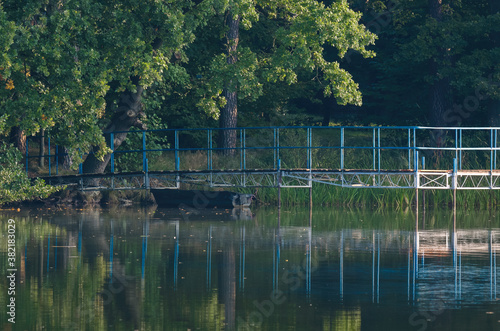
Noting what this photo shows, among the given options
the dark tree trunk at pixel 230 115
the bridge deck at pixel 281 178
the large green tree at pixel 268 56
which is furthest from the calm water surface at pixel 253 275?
the dark tree trunk at pixel 230 115

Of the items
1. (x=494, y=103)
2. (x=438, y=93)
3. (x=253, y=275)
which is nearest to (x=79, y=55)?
(x=253, y=275)

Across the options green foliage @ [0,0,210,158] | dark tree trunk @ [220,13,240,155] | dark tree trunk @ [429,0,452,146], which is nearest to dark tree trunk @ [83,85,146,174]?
green foliage @ [0,0,210,158]

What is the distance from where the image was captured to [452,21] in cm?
3662

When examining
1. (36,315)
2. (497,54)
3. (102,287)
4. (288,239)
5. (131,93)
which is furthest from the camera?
(497,54)

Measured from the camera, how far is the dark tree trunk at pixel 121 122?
3185 centimetres

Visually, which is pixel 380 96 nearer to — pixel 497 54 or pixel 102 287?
pixel 497 54

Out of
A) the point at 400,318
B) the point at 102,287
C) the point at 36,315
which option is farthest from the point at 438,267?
the point at 36,315

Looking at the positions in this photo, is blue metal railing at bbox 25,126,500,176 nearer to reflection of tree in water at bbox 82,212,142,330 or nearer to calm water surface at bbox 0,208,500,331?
calm water surface at bbox 0,208,500,331

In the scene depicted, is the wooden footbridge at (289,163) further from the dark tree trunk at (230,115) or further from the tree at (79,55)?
the tree at (79,55)

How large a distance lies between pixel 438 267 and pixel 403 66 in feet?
80.7

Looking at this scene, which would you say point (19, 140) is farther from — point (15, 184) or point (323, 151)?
point (323, 151)

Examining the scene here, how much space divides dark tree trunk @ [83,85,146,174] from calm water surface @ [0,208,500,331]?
6.64 metres

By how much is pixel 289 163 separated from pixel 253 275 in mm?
19874

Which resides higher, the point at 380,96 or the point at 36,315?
the point at 380,96
